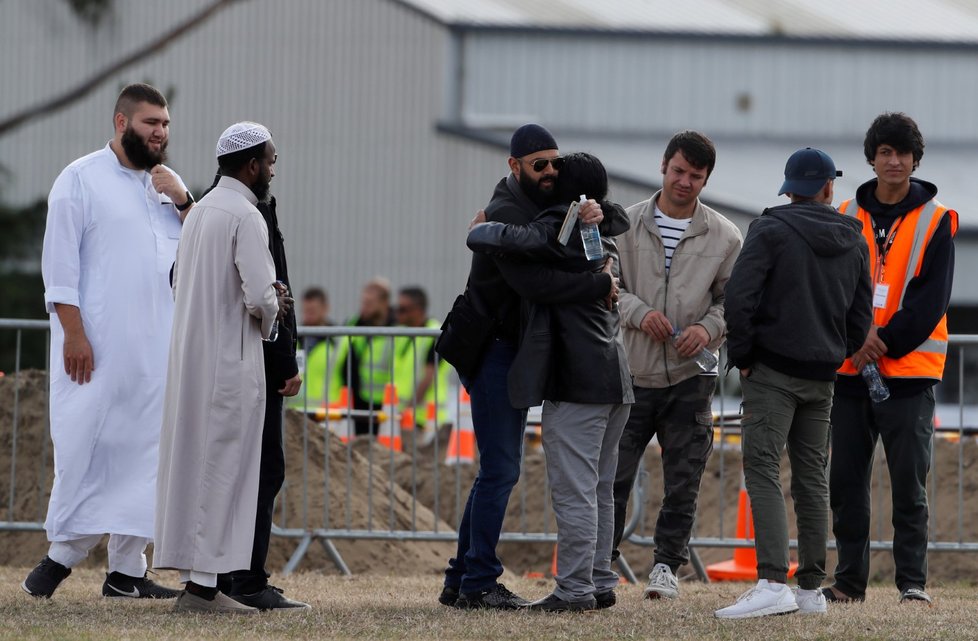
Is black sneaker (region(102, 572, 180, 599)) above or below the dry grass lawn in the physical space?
below

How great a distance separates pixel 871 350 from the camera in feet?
24.4

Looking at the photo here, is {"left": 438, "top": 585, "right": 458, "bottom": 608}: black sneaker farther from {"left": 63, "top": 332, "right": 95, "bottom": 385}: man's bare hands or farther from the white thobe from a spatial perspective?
{"left": 63, "top": 332, "right": 95, "bottom": 385}: man's bare hands

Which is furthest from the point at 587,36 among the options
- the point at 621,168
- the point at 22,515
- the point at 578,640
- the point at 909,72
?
the point at 578,640

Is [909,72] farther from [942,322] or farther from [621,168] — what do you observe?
[942,322]

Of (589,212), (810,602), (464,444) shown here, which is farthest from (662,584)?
(464,444)

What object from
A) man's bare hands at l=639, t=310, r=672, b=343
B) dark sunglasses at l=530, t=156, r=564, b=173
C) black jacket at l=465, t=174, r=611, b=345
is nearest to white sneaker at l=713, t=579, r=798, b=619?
man's bare hands at l=639, t=310, r=672, b=343

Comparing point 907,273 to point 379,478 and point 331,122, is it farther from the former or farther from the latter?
point 331,122

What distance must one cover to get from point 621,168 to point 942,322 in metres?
18.4

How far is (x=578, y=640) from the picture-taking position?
6055 millimetres

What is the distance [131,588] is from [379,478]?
3.27 meters

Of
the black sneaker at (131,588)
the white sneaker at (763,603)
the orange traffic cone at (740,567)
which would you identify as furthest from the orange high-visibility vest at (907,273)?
the black sneaker at (131,588)

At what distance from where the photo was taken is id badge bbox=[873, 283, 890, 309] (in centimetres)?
754

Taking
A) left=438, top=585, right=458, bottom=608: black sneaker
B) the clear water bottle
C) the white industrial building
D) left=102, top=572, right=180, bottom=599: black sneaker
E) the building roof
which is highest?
the building roof

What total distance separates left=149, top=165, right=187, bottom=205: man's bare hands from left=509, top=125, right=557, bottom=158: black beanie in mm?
1635
